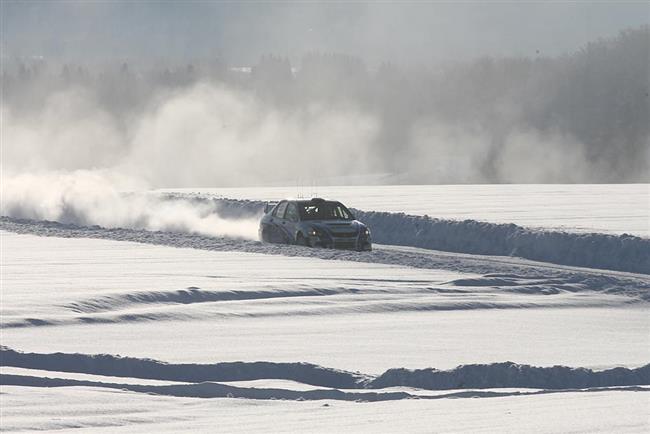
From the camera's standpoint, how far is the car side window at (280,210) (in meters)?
27.7

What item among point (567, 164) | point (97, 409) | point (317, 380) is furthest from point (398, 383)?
point (567, 164)

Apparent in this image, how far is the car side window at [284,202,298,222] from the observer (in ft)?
89.9

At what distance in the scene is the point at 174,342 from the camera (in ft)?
47.3

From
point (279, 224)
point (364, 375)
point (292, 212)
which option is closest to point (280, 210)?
point (279, 224)

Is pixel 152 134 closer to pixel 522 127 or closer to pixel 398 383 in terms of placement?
pixel 522 127

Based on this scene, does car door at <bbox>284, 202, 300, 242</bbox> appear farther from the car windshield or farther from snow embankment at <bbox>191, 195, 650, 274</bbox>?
snow embankment at <bbox>191, 195, 650, 274</bbox>

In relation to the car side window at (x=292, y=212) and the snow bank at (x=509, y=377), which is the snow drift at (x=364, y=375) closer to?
A: the snow bank at (x=509, y=377)

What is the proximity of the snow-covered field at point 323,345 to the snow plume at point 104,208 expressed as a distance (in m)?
11.1

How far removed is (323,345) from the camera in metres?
14.2

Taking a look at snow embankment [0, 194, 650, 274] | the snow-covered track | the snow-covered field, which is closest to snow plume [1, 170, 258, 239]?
snow embankment [0, 194, 650, 274]

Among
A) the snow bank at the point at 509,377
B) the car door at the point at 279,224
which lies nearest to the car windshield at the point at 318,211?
the car door at the point at 279,224

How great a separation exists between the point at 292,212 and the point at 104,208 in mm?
16752

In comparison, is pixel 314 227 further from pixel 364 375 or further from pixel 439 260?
pixel 364 375

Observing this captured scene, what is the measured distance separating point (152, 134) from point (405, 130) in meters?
30.4
